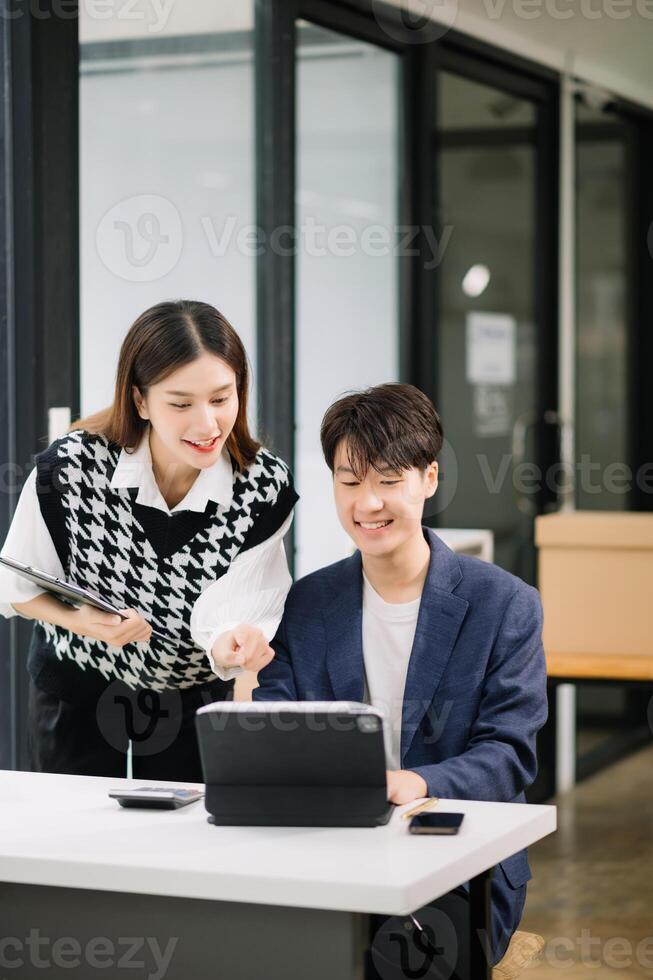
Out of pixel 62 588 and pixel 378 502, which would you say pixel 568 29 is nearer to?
pixel 378 502

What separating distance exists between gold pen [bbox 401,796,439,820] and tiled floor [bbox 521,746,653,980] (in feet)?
5.60

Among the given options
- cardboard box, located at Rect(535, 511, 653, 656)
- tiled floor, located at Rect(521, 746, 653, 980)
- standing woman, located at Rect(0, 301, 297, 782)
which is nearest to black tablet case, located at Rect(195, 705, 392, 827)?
standing woman, located at Rect(0, 301, 297, 782)

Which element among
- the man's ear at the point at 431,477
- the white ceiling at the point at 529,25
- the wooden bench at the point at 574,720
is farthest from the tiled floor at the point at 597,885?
the white ceiling at the point at 529,25

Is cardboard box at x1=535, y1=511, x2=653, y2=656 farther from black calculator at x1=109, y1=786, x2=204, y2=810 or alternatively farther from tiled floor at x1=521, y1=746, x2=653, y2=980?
black calculator at x1=109, y1=786, x2=204, y2=810

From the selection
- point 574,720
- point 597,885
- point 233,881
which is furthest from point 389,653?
point 574,720

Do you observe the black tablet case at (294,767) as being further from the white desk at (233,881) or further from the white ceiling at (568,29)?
the white ceiling at (568,29)

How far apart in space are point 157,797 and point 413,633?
0.51m

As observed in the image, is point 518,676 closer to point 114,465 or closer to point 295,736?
point 295,736

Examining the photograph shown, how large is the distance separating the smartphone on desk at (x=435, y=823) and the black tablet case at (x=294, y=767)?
0.04 meters

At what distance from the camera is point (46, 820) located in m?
1.87

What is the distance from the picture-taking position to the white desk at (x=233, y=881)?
158cm

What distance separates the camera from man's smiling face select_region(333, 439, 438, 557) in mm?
2184

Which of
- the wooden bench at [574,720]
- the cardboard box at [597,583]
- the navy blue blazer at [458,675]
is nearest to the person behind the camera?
the navy blue blazer at [458,675]

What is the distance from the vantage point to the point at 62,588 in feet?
7.10
